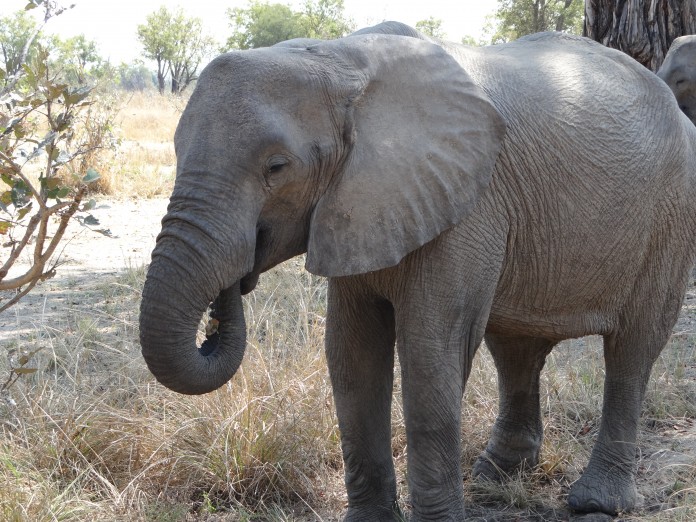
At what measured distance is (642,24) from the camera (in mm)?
7055

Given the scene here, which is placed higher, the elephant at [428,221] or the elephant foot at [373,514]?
the elephant at [428,221]

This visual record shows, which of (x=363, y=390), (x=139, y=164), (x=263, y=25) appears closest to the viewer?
(x=363, y=390)

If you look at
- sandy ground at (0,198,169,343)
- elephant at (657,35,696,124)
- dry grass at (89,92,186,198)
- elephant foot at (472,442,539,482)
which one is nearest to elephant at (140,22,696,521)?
elephant foot at (472,442,539,482)

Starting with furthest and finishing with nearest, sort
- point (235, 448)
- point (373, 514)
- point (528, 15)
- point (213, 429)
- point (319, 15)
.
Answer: point (319, 15) → point (528, 15) → point (213, 429) → point (235, 448) → point (373, 514)

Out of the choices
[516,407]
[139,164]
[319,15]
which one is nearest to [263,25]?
[319,15]

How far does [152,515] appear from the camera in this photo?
375 centimetres

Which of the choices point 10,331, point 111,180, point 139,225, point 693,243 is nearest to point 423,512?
point 693,243

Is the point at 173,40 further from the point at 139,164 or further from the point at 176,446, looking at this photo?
the point at 176,446

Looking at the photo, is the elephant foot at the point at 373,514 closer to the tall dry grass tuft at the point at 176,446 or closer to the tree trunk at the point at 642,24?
the tall dry grass tuft at the point at 176,446

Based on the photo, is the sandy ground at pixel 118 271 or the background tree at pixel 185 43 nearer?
the sandy ground at pixel 118 271

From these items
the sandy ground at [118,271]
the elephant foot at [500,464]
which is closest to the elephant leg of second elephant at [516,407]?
the elephant foot at [500,464]

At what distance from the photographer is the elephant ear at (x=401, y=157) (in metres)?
2.96

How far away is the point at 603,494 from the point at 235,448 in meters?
1.55

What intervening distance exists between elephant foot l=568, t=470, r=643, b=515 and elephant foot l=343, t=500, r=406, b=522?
2.63 ft
